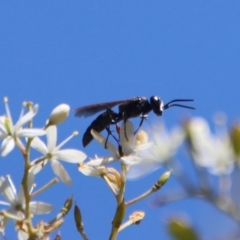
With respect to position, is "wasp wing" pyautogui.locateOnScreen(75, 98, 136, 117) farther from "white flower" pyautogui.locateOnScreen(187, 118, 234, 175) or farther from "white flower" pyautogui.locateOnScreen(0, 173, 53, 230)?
"white flower" pyautogui.locateOnScreen(187, 118, 234, 175)

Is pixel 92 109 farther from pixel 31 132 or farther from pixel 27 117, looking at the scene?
pixel 31 132

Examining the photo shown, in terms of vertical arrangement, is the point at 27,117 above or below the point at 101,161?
above

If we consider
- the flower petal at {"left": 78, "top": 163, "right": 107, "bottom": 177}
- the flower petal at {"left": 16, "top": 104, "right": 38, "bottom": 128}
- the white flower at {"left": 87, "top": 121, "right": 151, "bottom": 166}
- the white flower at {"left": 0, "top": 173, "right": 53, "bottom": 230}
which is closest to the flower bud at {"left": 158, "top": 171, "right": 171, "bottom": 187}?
the white flower at {"left": 87, "top": 121, "right": 151, "bottom": 166}

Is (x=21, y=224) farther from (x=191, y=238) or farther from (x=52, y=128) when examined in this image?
(x=191, y=238)

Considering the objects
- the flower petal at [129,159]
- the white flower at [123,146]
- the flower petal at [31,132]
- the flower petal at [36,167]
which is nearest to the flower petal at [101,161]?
the white flower at [123,146]

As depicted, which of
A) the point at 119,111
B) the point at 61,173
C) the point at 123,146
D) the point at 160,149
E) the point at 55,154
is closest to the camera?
the point at 160,149

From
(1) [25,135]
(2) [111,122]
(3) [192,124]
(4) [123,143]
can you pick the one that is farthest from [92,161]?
(3) [192,124]

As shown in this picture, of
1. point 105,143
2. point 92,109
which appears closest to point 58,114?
point 105,143
